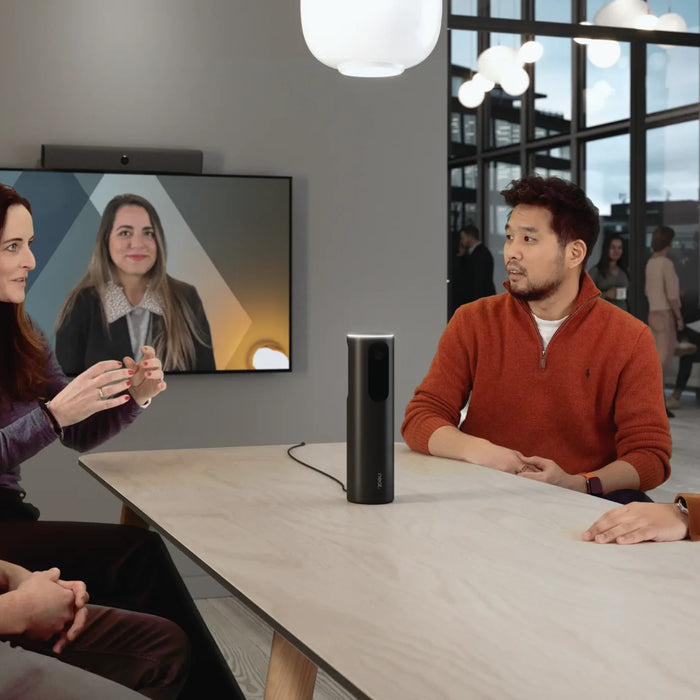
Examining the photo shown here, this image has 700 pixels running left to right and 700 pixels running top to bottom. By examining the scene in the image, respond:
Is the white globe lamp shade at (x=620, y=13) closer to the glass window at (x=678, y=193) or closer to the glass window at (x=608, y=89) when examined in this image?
the glass window at (x=608, y=89)

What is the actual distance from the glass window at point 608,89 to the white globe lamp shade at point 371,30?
→ 15.7 ft

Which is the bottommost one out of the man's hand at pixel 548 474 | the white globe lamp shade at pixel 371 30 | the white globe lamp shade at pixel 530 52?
the man's hand at pixel 548 474

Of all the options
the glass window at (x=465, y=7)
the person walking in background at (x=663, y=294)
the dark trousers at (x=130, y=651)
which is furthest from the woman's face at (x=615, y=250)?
the dark trousers at (x=130, y=651)

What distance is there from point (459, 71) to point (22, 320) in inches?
198

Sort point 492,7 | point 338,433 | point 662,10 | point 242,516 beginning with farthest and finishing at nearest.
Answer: point 662,10 < point 492,7 < point 338,433 < point 242,516

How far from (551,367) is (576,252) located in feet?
1.12

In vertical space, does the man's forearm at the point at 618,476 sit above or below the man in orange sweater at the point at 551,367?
below

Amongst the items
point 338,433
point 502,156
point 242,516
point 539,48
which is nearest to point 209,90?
point 338,433

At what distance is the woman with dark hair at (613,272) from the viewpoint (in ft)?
20.0

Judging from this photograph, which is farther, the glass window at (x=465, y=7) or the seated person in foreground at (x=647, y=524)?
the glass window at (x=465, y=7)

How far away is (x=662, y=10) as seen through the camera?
526 cm

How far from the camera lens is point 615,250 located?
20.3ft

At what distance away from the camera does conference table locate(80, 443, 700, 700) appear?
994 millimetres

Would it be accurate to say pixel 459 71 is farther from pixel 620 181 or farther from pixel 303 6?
pixel 303 6
